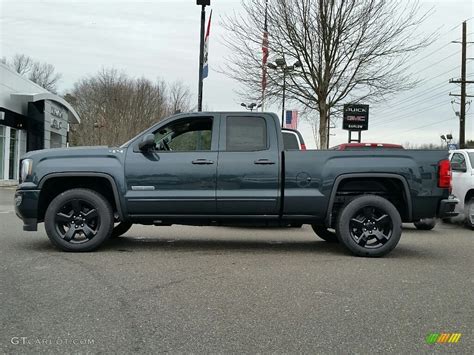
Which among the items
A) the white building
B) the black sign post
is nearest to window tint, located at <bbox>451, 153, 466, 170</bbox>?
the black sign post

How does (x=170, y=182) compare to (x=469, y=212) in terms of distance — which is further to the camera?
(x=469, y=212)

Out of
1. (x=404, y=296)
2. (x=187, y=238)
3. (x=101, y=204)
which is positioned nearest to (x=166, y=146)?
(x=101, y=204)

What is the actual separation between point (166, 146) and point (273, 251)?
2.23 meters

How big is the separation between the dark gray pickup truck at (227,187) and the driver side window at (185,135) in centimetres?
20

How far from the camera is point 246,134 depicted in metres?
7.02

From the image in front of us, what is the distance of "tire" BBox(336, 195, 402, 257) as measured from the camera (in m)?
6.81

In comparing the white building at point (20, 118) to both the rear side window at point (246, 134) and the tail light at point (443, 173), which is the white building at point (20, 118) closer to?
the rear side window at point (246, 134)

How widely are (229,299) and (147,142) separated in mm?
2764

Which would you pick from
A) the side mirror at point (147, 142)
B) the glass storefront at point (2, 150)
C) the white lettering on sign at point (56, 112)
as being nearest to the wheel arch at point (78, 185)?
the side mirror at point (147, 142)

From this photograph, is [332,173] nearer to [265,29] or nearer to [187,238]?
[187,238]

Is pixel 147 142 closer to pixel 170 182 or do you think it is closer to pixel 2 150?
pixel 170 182

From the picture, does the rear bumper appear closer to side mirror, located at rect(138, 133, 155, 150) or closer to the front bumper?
side mirror, located at rect(138, 133, 155, 150)

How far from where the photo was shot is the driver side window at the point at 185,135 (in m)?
7.07

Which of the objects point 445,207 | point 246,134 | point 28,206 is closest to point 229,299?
point 246,134
